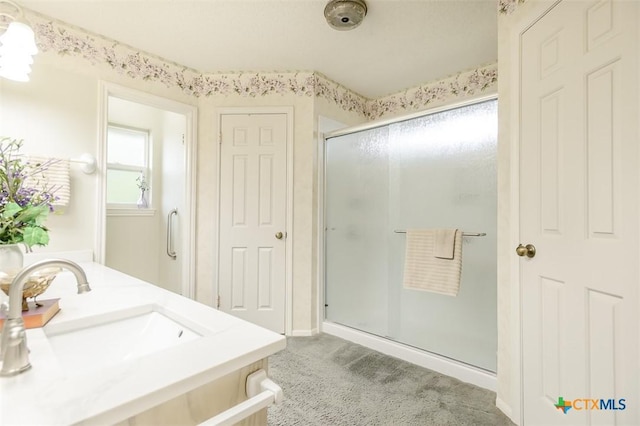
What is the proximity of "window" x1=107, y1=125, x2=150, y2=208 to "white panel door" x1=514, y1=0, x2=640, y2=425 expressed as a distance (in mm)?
3647

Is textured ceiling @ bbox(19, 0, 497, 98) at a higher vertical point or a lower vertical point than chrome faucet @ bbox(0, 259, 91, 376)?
higher

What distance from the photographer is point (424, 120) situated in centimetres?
224

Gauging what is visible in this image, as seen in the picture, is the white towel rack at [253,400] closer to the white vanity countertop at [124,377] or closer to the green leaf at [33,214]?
the white vanity countertop at [124,377]

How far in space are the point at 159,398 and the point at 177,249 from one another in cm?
310

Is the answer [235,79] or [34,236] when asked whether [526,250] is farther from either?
[235,79]

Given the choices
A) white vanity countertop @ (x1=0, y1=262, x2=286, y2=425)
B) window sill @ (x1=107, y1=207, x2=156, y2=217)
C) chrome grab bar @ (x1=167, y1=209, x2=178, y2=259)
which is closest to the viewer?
white vanity countertop @ (x1=0, y1=262, x2=286, y2=425)

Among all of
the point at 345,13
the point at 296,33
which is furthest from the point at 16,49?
the point at 345,13

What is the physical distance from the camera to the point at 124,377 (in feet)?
1.73

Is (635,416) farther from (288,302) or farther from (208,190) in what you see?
(208,190)

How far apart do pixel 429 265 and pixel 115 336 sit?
1.80m

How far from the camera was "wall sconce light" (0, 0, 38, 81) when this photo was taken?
1254 mm

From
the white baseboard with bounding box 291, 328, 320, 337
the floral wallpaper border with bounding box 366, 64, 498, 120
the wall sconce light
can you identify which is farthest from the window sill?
the floral wallpaper border with bounding box 366, 64, 498, 120

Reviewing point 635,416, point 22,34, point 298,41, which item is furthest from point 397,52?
point 635,416

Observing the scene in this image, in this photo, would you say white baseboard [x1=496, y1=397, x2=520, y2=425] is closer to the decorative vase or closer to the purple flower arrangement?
the purple flower arrangement
